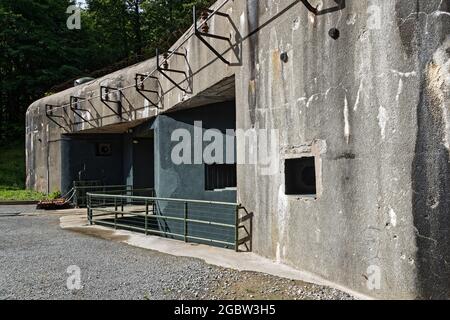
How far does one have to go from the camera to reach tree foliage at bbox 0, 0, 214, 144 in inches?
1109

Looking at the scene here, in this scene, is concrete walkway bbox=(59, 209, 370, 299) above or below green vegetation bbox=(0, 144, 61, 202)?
below

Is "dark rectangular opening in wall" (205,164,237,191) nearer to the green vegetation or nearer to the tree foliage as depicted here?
the green vegetation

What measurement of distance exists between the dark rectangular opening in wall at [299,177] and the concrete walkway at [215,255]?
42.0 inches

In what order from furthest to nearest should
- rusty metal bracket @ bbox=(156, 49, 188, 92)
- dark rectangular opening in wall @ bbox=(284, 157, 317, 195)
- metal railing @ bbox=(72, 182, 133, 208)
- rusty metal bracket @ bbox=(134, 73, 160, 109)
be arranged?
metal railing @ bbox=(72, 182, 133, 208) → rusty metal bracket @ bbox=(134, 73, 160, 109) → rusty metal bracket @ bbox=(156, 49, 188, 92) → dark rectangular opening in wall @ bbox=(284, 157, 317, 195)

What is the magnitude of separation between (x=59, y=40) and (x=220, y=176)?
23.7m

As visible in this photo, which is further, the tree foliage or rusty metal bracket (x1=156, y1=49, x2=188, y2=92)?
the tree foliage

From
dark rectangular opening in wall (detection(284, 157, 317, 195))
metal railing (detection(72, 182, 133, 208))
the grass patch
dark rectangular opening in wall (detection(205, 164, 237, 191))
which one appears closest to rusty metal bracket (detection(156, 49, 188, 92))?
dark rectangular opening in wall (detection(205, 164, 237, 191))

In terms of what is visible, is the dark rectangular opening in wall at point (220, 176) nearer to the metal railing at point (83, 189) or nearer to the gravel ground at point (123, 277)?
the gravel ground at point (123, 277)

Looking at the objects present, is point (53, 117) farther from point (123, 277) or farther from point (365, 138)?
point (365, 138)

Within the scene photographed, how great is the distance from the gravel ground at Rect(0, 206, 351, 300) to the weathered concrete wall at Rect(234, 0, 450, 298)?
661 millimetres

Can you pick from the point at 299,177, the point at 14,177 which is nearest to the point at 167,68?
the point at 299,177

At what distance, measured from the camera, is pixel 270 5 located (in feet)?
21.1

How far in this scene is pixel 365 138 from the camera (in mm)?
4715
